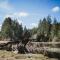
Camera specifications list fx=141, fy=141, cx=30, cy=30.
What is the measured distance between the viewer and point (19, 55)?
6.96 feet

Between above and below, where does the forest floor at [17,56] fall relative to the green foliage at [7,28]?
below

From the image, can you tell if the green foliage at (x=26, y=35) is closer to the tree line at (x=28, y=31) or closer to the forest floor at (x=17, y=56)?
the tree line at (x=28, y=31)

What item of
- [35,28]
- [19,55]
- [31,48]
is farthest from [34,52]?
[35,28]

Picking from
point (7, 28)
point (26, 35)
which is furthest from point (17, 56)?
point (7, 28)

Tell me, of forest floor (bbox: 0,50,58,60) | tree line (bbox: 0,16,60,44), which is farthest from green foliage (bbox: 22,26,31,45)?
forest floor (bbox: 0,50,58,60)

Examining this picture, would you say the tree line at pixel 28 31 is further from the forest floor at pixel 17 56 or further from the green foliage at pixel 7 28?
the forest floor at pixel 17 56

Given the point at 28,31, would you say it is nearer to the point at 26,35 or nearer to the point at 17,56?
the point at 26,35

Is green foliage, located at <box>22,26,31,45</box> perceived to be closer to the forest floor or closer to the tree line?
the tree line

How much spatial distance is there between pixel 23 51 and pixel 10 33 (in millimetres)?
358

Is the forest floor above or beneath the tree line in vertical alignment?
beneath

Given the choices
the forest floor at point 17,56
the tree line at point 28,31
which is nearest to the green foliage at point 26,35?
the tree line at point 28,31

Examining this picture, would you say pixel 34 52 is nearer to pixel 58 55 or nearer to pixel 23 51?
pixel 23 51

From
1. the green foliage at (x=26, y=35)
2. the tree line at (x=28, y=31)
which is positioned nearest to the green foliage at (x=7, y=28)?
the tree line at (x=28, y=31)

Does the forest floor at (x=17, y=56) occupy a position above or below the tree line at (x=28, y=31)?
below
